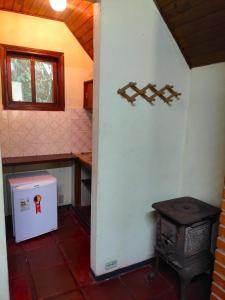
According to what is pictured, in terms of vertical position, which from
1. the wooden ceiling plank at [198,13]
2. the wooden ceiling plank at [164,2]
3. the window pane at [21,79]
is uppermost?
the wooden ceiling plank at [164,2]

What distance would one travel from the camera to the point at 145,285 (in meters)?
1.96

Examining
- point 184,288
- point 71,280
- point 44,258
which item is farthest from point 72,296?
point 184,288

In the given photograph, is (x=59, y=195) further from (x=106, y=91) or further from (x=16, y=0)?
(x=16, y=0)

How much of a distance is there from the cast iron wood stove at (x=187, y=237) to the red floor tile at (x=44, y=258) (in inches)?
41.7

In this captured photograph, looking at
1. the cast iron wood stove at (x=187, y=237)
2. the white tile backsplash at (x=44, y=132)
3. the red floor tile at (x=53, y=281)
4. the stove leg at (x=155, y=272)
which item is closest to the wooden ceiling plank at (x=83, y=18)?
the white tile backsplash at (x=44, y=132)

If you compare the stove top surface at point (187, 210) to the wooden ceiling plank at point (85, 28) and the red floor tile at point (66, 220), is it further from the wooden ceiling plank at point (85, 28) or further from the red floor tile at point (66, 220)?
the wooden ceiling plank at point (85, 28)

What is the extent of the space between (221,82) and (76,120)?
201cm

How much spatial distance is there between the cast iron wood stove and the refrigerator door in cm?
135

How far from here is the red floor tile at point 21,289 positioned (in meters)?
1.79

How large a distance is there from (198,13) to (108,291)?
2.24 meters

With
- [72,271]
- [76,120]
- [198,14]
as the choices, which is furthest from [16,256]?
[198,14]

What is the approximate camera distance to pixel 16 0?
2348 mm

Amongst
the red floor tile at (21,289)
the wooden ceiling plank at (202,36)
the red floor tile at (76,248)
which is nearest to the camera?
the wooden ceiling plank at (202,36)

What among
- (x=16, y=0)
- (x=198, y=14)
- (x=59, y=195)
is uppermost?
(x=16, y=0)
